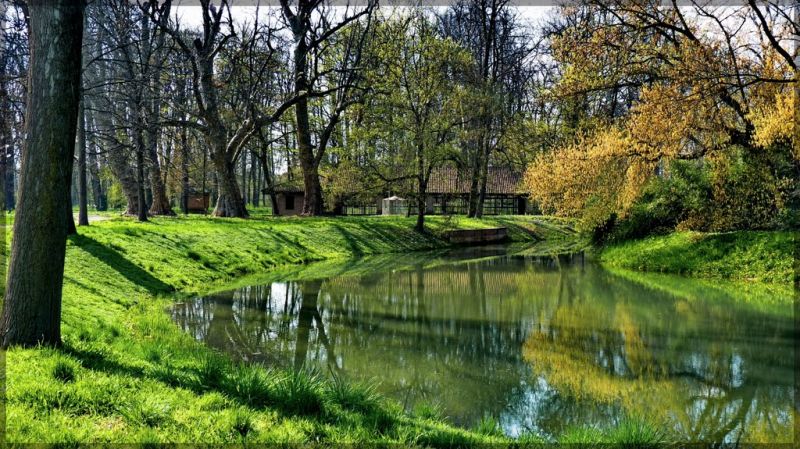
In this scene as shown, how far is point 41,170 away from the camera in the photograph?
5445mm

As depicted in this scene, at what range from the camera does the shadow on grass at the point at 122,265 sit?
12391 mm

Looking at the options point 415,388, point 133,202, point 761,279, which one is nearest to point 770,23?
point 761,279

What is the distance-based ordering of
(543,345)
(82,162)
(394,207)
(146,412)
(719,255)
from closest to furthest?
1. (146,412)
2. (543,345)
3. (82,162)
4. (719,255)
5. (394,207)

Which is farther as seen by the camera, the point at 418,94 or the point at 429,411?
the point at 418,94

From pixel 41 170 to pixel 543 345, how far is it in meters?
7.02

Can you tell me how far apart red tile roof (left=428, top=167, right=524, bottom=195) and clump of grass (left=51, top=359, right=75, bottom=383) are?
128 feet

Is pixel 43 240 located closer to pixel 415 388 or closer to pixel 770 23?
pixel 415 388

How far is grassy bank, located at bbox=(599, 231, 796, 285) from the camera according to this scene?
14508 mm

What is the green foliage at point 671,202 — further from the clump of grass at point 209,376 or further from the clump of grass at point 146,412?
the clump of grass at point 146,412

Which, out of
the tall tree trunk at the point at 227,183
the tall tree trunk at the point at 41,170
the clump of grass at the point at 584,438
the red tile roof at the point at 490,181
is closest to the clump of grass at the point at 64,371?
the tall tree trunk at the point at 41,170

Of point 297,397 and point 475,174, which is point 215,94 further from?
point 297,397

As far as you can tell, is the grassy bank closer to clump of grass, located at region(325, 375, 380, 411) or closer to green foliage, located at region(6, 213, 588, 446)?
clump of grass, located at region(325, 375, 380, 411)

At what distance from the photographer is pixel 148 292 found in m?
12.1

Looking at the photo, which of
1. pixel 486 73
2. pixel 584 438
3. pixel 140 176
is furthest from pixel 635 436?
pixel 486 73
